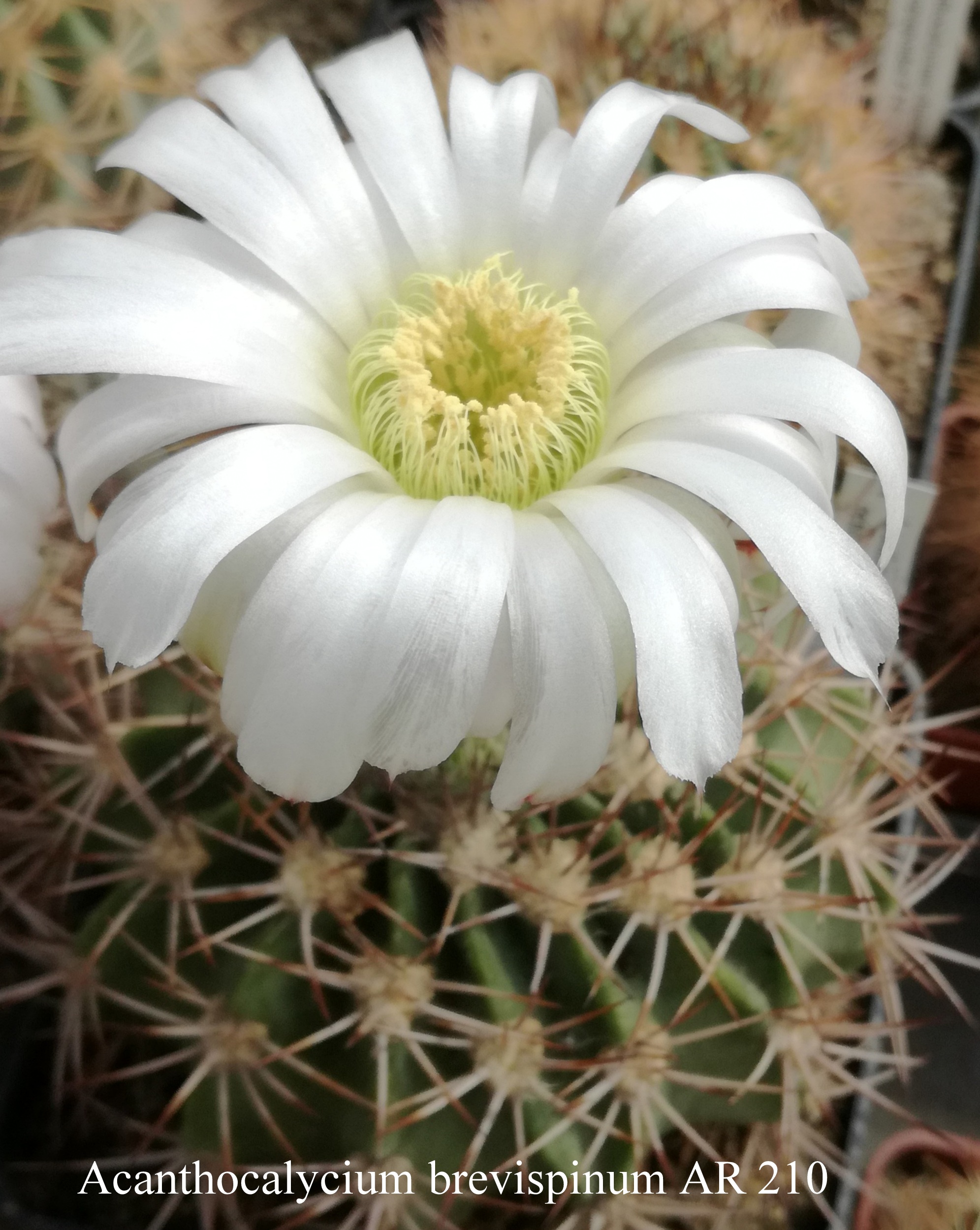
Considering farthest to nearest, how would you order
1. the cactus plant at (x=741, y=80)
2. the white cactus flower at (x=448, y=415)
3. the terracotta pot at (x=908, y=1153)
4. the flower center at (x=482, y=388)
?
the cactus plant at (x=741, y=80) → the terracotta pot at (x=908, y=1153) → the flower center at (x=482, y=388) → the white cactus flower at (x=448, y=415)

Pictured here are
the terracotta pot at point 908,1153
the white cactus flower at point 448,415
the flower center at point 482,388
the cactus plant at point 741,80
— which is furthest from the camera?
the cactus plant at point 741,80

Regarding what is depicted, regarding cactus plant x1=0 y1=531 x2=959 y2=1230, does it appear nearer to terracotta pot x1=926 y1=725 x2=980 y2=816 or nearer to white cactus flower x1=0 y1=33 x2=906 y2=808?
white cactus flower x1=0 y1=33 x2=906 y2=808

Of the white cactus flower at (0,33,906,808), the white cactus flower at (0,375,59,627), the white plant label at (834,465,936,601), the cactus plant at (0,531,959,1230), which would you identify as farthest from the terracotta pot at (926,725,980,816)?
the white cactus flower at (0,375,59,627)

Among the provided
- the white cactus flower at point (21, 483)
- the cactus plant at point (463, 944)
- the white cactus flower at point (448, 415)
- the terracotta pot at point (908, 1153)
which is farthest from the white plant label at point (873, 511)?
the white cactus flower at point (21, 483)

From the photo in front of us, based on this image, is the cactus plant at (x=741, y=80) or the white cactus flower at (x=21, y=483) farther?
the cactus plant at (x=741, y=80)

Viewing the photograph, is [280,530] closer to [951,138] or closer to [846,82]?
[846,82]

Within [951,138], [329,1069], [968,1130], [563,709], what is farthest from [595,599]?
[951,138]

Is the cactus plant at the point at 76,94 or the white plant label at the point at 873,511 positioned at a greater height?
the cactus plant at the point at 76,94

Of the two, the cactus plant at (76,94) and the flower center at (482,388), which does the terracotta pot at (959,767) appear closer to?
the flower center at (482,388)
